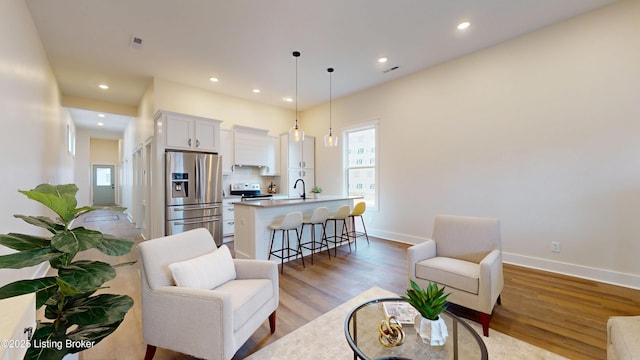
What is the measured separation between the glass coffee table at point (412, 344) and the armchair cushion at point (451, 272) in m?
0.66

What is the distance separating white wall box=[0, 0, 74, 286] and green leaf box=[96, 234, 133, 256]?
6.90 ft

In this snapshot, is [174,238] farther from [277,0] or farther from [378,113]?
[378,113]

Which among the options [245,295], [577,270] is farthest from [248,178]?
[577,270]

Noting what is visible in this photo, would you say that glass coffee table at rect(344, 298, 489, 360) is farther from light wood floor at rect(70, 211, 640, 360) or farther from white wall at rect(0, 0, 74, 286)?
white wall at rect(0, 0, 74, 286)

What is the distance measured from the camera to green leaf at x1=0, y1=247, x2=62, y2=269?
86 centimetres

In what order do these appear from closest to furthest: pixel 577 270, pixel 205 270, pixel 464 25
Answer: pixel 205 270
pixel 577 270
pixel 464 25

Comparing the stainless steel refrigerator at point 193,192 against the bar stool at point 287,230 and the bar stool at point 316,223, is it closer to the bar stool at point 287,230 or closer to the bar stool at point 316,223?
the bar stool at point 287,230

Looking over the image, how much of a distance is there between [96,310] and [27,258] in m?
0.34

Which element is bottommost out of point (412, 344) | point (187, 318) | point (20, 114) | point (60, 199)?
point (412, 344)

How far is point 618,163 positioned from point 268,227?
4.36 m

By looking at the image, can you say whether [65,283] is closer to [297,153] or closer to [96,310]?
[96,310]

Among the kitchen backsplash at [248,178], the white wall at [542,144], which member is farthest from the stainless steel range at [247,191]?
the white wall at [542,144]

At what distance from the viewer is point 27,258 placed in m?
0.94

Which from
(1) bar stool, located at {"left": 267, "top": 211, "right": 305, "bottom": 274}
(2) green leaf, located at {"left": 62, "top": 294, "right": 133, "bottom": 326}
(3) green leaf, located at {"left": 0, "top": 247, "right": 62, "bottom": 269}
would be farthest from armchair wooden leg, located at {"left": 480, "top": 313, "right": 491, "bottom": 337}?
(3) green leaf, located at {"left": 0, "top": 247, "right": 62, "bottom": 269}
